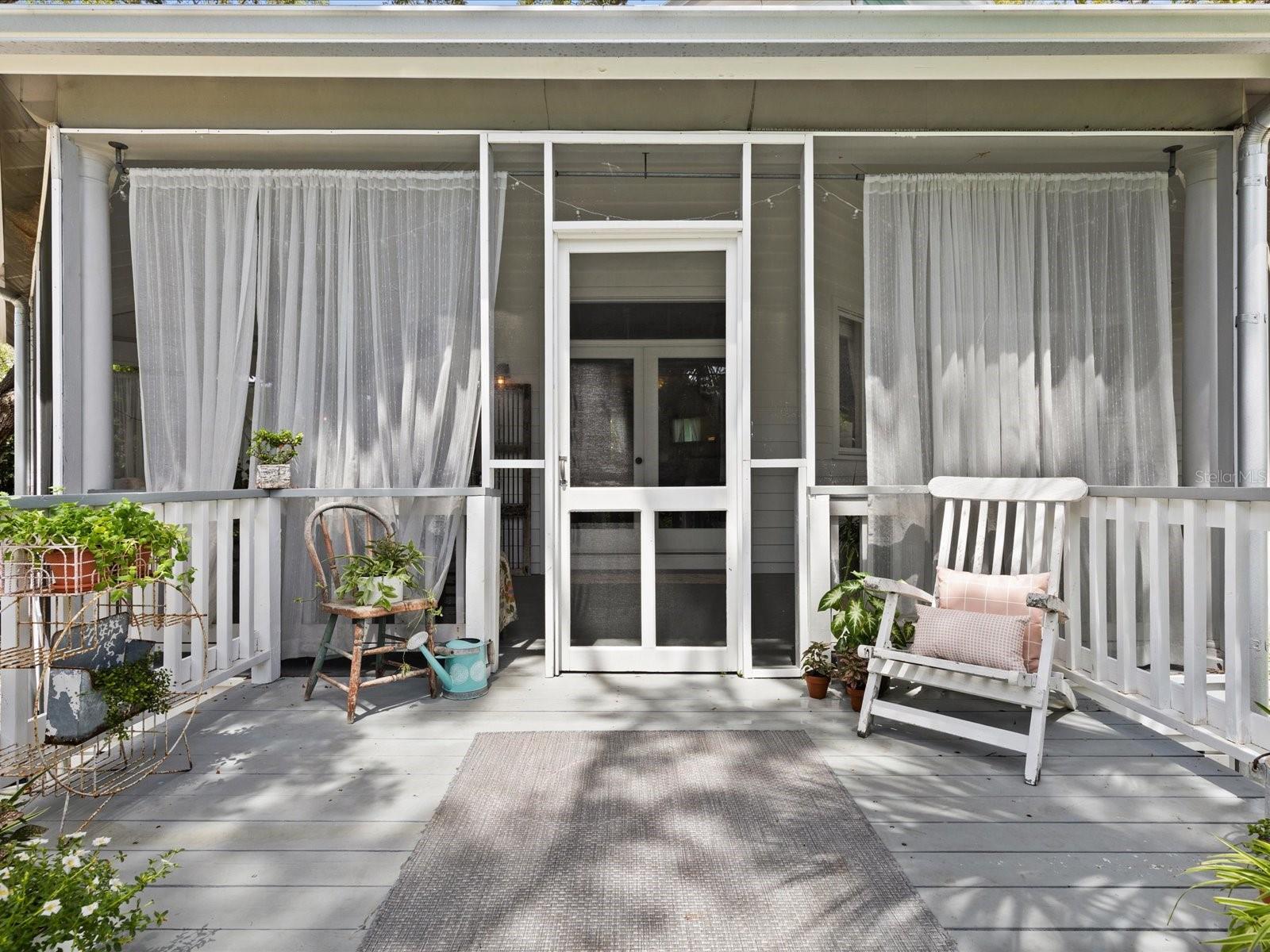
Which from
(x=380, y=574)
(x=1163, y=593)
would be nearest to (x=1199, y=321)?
(x=1163, y=593)

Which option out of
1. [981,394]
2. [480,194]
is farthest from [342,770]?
[981,394]

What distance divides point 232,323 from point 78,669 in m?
1.95

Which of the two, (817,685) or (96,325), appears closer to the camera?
(817,685)

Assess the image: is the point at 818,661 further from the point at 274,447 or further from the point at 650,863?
the point at 274,447

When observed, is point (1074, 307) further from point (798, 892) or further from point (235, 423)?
point (235, 423)

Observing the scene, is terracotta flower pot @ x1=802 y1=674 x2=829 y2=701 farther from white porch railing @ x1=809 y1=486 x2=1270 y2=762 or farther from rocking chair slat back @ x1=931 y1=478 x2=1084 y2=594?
rocking chair slat back @ x1=931 y1=478 x2=1084 y2=594

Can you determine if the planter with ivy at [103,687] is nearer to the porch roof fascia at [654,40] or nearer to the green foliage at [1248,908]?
the porch roof fascia at [654,40]

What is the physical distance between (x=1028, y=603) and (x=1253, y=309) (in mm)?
2055

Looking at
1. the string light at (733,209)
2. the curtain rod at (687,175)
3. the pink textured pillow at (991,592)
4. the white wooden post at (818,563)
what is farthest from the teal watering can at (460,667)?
the curtain rod at (687,175)

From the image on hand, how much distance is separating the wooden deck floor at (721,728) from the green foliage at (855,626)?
0.20 m

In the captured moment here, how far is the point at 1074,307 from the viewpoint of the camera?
3.55 meters

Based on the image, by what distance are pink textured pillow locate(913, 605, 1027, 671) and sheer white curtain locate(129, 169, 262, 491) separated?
10.4 feet

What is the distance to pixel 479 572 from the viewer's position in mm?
3414

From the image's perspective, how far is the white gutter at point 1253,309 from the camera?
10.9 feet
